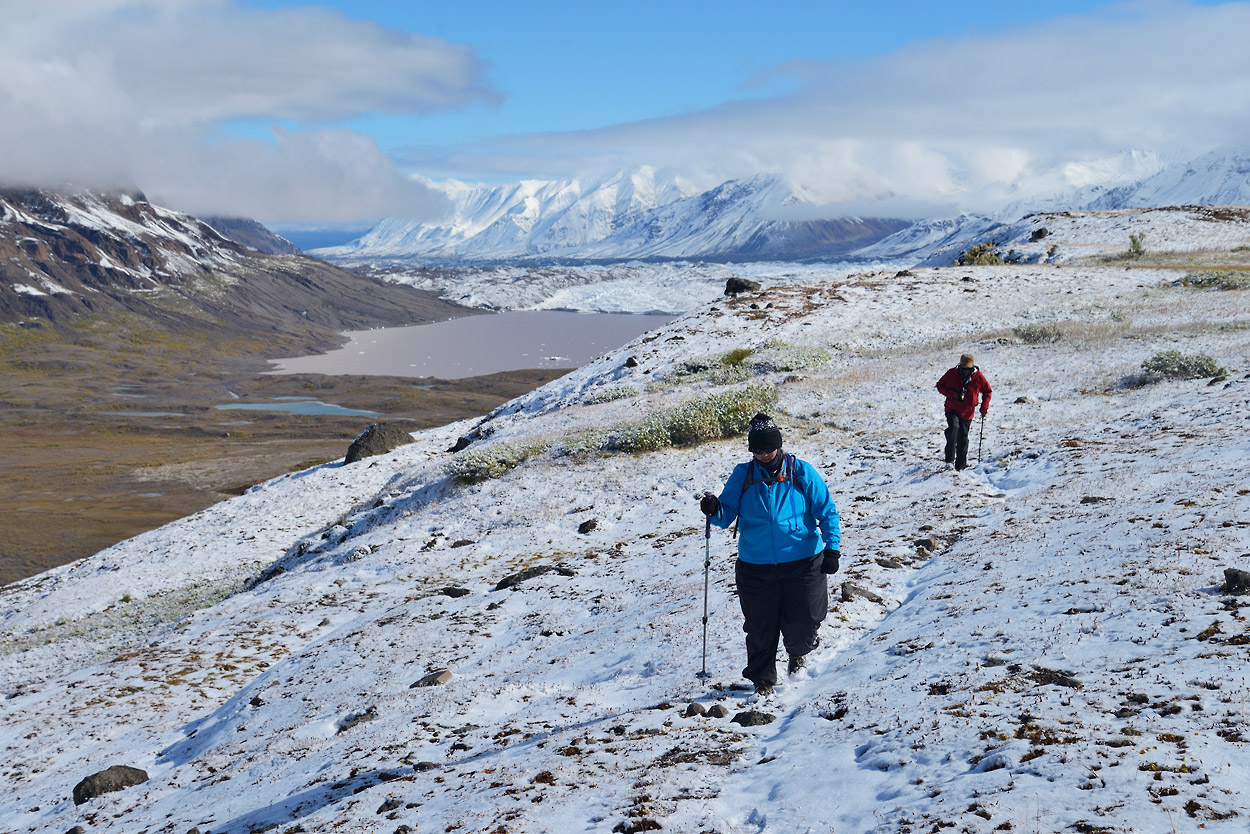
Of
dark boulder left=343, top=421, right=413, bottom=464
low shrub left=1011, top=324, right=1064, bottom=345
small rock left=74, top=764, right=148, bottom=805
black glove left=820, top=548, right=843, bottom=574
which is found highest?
low shrub left=1011, top=324, right=1064, bottom=345

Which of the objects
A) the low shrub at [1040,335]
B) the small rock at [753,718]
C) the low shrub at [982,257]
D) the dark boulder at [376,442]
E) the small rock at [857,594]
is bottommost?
the dark boulder at [376,442]

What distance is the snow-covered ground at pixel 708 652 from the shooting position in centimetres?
624

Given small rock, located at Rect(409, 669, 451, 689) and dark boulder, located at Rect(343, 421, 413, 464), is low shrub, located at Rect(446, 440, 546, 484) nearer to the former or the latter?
small rock, located at Rect(409, 669, 451, 689)

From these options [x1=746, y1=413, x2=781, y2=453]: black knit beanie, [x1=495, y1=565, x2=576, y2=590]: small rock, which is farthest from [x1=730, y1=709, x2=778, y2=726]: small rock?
[x1=495, y1=565, x2=576, y2=590]: small rock

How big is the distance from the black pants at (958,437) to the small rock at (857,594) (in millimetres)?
6869

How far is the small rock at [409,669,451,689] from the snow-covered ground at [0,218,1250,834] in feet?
1.38

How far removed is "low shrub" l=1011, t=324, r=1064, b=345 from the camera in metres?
30.6

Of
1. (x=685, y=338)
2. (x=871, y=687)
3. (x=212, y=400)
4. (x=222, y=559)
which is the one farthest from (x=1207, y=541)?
(x=212, y=400)

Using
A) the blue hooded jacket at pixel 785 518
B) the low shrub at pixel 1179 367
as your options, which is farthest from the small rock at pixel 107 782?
the low shrub at pixel 1179 367

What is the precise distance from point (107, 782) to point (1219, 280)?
4696cm

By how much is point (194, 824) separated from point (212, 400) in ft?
521

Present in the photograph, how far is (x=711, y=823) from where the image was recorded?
242 inches

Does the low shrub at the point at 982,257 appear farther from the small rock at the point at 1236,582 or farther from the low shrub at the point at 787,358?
the small rock at the point at 1236,582

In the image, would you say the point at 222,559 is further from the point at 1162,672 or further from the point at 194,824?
the point at 1162,672
